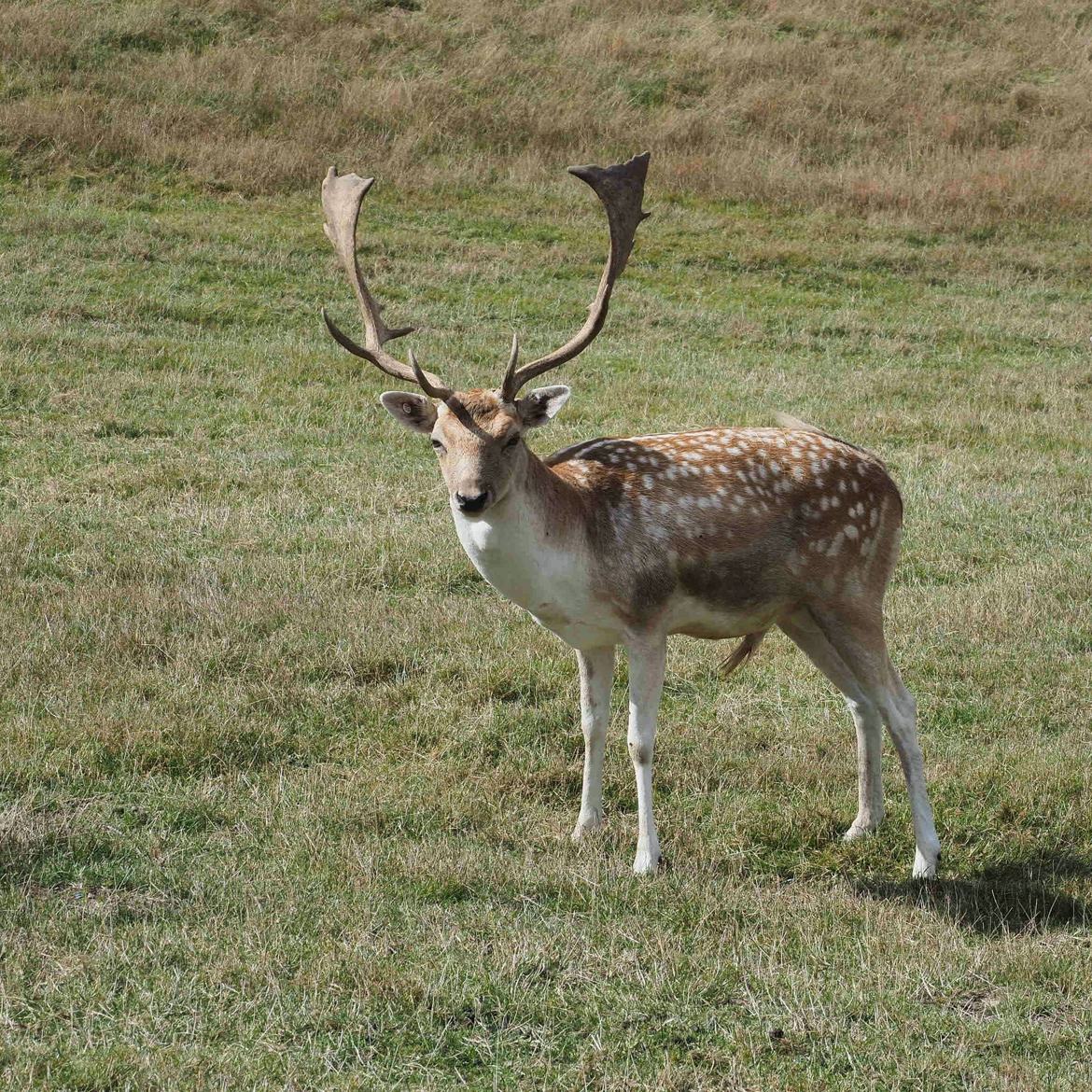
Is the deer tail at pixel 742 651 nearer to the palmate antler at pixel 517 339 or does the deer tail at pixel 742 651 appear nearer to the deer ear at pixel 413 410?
the palmate antler at pixel 517 339

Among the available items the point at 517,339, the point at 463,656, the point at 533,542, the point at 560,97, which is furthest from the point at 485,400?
the point at 560,97

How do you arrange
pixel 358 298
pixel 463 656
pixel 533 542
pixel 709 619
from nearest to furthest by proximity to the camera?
1. pixel 533 542
2. pixel 709 619
3. pixel 358 298
4. pixel 463 656

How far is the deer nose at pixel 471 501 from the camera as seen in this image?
17.0 feet

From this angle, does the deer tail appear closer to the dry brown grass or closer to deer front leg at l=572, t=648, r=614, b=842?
deer front leg at l=572, t=648, r=614, b=842

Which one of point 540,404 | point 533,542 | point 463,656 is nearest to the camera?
point 533,542

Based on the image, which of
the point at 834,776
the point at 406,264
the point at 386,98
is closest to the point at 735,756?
the point at 834,776

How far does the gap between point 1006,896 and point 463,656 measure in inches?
117

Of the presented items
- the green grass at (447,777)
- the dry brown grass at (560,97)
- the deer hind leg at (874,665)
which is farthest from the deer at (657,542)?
the dry brown grass at (560,97)

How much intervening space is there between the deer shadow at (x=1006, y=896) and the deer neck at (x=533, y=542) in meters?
1.59

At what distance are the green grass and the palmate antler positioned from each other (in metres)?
1.71

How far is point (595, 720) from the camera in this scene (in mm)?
6027

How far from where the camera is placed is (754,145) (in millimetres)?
22062

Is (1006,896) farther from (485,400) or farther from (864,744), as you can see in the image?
(485,400)

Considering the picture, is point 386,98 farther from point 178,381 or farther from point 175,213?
point 178,381
